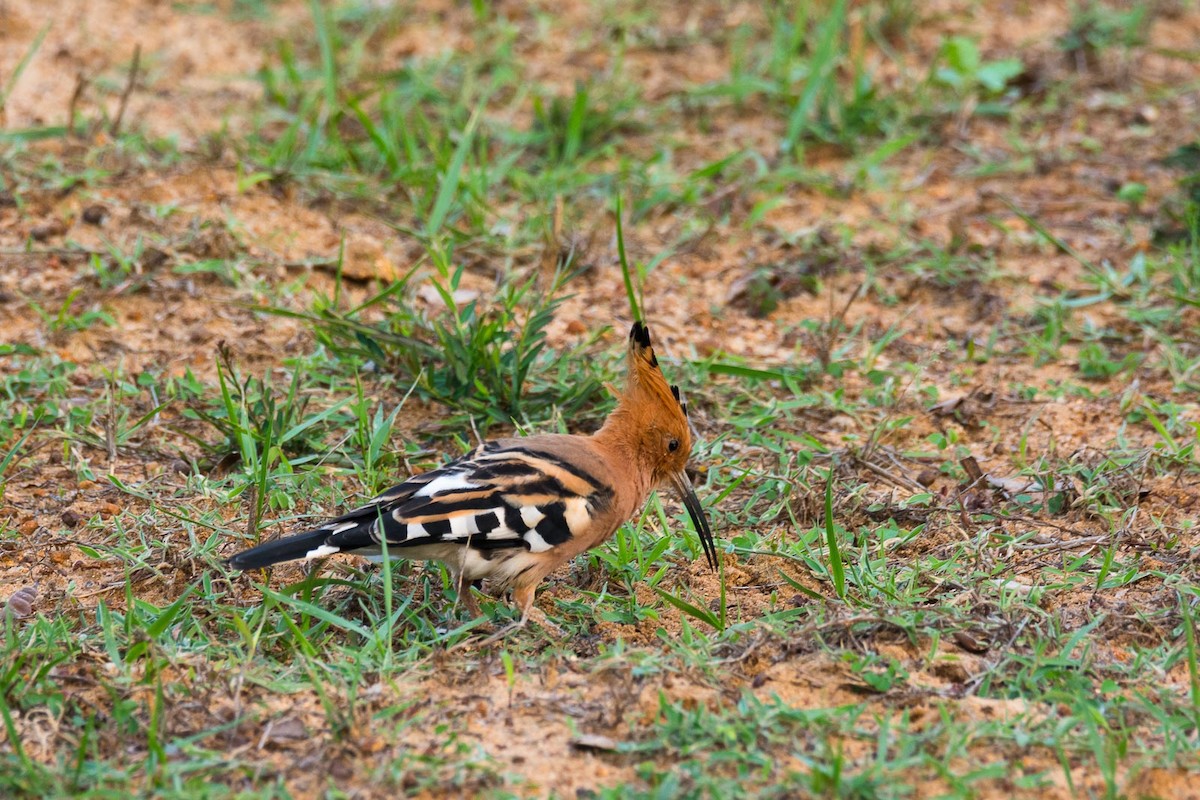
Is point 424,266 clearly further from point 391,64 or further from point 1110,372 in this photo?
point 1110,372

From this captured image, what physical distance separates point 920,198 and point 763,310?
1.10m

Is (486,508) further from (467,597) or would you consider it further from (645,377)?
(645,377)

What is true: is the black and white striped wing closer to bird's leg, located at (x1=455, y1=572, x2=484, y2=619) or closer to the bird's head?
bird's leg, located at (x1=455, y1=572, x2=484, y2=619)

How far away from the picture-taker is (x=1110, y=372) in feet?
15.3

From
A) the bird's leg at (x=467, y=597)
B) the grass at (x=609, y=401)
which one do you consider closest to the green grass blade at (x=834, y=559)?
the grass at (x=609, y=401)

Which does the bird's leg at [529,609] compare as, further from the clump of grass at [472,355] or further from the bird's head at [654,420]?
the clump of grass at [472,355]

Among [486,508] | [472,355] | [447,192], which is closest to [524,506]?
[486,508]

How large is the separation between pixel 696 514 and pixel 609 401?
0.82 meters

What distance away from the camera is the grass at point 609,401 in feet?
9.26

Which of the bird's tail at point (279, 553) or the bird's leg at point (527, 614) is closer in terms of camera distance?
the bird's tail at point (279, 553)

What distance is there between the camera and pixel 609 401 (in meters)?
4.41

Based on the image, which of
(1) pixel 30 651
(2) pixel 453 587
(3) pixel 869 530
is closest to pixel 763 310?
(3) pixel 869 530


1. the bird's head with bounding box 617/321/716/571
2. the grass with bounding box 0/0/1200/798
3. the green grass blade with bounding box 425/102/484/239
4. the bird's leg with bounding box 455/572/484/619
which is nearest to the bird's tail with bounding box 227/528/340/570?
the grass with bounding box 0/0/1200/798

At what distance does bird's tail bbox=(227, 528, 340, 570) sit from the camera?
3123 millimetres
